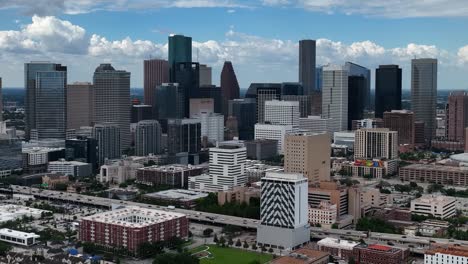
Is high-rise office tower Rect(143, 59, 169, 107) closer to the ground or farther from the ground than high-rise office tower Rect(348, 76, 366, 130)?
farther from the ground

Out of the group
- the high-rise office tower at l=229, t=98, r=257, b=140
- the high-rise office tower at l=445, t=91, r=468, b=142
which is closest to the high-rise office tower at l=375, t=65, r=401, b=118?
the high-rise office tower at l=445, t=91, r=468, b=142

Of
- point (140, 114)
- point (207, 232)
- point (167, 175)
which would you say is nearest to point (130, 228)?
point (207, 232)

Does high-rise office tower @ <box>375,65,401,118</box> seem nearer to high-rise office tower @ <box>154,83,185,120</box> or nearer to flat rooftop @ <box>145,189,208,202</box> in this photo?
high-rise office tower @ <box>154,83,185,120</box>

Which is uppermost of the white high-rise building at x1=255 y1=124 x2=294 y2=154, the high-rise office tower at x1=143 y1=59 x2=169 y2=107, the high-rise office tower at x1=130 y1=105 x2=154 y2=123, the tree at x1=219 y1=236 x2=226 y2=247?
the high-rise office tower at x1=143 y1=59 x2=169 y2=107

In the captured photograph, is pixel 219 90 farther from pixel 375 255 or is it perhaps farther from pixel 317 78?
pixel 375 255

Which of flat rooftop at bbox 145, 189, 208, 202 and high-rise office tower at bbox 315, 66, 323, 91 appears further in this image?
high-rise office tower at bbox 315, 66, 323, 91

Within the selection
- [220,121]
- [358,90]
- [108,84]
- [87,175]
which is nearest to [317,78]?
[358,90]
